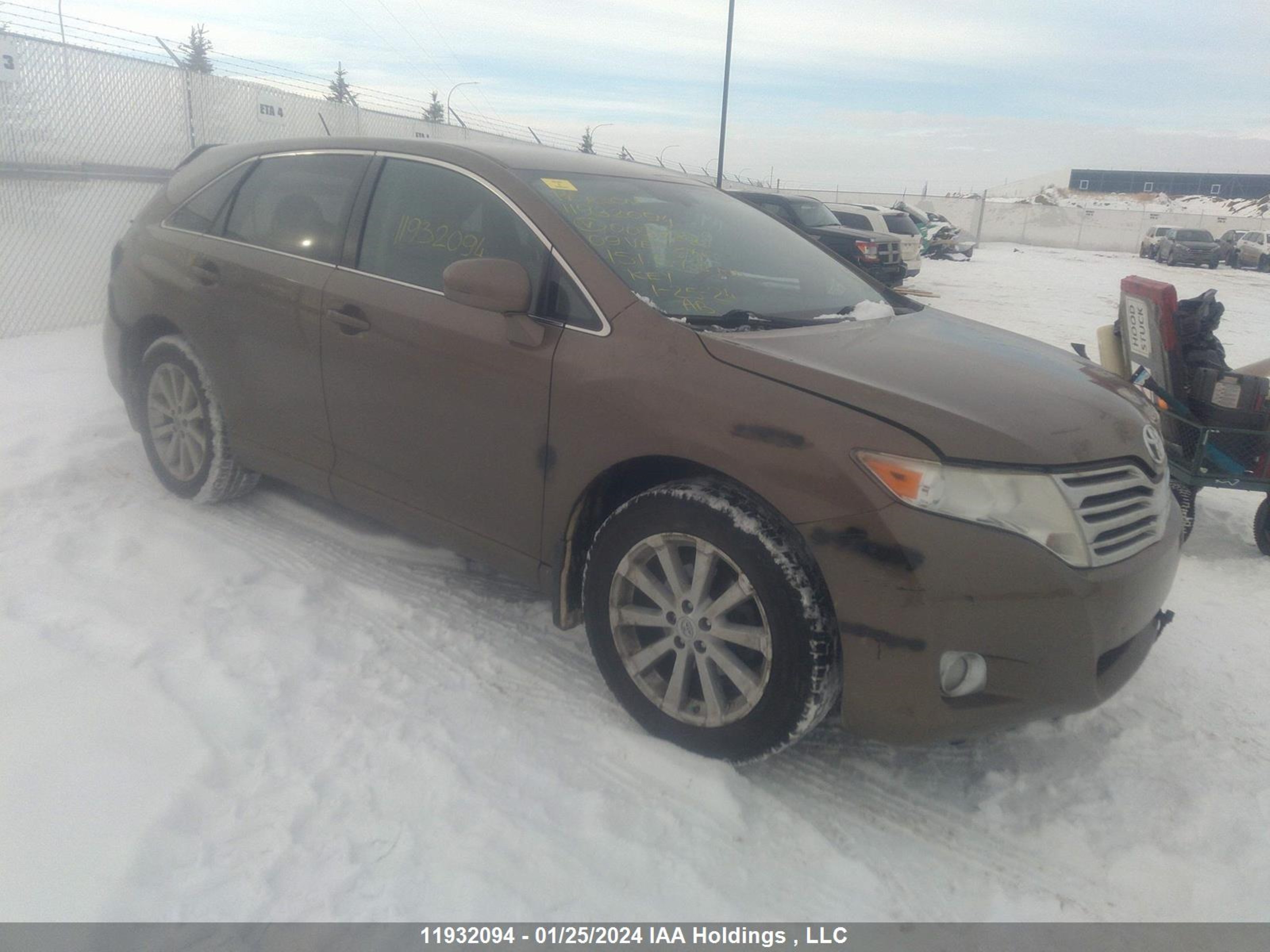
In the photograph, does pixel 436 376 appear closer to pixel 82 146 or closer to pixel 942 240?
pixel 82 146

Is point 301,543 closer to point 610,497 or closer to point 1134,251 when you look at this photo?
point 610,497

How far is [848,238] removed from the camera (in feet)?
49.9

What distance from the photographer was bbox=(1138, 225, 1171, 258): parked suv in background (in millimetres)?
36062

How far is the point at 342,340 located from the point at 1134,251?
171 feet

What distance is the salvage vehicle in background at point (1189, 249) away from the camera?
107 feet

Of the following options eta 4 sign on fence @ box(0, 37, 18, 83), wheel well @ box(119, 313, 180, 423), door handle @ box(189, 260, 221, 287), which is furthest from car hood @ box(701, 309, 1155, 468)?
eta 4 sign on fence @ box(0, 37, 18, 83)

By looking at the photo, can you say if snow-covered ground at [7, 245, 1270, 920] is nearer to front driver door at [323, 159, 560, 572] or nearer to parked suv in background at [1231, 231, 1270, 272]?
front driver door at [323, 159, 560, 572]

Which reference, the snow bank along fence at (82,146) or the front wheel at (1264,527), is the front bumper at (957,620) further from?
the snow bank along fence at (82,146)

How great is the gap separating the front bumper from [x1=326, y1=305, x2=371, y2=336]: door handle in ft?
6.24

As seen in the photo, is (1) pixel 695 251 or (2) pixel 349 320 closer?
(1) pixel 695 251

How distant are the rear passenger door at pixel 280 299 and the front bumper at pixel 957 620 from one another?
224cm

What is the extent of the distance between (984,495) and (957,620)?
0.32 metres
